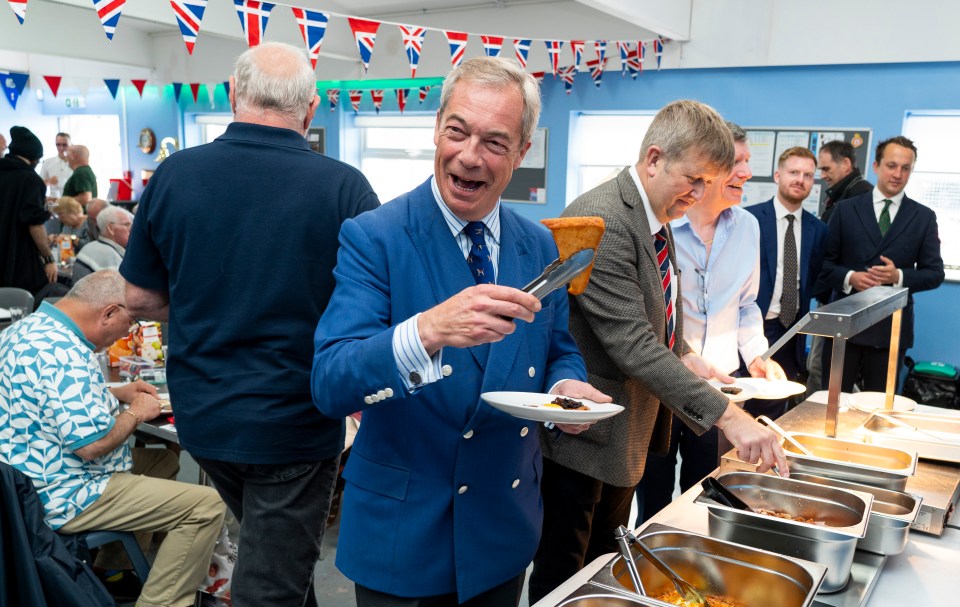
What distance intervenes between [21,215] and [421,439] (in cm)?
473

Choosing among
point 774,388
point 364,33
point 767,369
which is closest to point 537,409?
point 774,388

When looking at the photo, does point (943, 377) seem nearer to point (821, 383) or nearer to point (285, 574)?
point (821, 383)

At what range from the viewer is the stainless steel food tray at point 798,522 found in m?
1.35

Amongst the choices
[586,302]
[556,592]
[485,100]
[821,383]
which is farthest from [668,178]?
[821,383]

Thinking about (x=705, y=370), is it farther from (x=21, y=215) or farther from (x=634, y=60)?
(x=634, y=60)

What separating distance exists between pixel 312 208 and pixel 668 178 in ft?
2.90

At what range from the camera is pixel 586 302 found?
1.88 m

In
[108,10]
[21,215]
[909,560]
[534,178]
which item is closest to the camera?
[909,560]

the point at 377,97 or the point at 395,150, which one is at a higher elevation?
the point at 377,97

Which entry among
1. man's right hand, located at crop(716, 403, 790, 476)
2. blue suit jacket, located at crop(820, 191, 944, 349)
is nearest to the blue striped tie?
man's right hand, located at crop(716, 403, 790, 476)

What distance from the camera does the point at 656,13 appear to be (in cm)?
592

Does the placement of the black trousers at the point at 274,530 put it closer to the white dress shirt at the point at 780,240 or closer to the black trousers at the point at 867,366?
the white dress shirt at the point at 780,240

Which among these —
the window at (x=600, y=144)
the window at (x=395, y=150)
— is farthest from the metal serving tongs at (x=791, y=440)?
the window at (x=395, y=150)

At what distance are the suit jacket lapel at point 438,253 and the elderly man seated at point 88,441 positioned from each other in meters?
1.49
